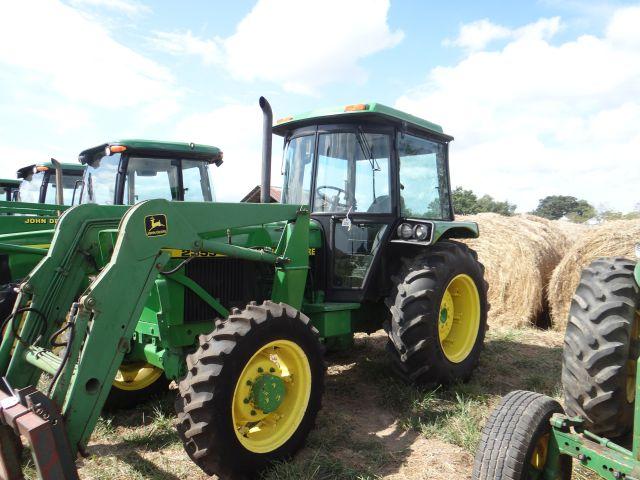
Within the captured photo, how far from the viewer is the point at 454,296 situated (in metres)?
4.90

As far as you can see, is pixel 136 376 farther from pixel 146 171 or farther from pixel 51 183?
pixel 51 183

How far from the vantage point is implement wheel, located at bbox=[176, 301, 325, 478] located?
2.78 m

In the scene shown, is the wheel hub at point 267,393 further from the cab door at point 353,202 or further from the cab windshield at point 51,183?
the cab windshield at point 51,183

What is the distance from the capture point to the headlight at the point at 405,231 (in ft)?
14.4

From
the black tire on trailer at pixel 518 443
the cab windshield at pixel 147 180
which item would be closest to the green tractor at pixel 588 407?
the black tire on trailer at pixel 518 443

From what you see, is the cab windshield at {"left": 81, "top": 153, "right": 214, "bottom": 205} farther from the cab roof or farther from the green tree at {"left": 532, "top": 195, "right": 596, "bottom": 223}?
the green tree at {"left": 532, "top": 195, "right": 596, "bottom": 223}

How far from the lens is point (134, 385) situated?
13.4ft

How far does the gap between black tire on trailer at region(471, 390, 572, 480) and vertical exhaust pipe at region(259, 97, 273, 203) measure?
2.45 meters

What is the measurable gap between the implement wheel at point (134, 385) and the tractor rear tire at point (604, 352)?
3.05 m

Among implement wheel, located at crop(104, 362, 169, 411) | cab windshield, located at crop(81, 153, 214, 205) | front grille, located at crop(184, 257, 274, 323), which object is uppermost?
cab windshield, located at crop(81, 153, 214, 205)

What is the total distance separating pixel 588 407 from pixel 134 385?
3.27 meters

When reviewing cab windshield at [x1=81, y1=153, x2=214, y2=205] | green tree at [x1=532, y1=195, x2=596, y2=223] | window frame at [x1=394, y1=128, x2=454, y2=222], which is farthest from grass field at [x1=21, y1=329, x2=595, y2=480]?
green tree at [x1=532, y1=195, x2=596, y2=223]

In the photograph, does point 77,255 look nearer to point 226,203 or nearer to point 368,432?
point 226,203

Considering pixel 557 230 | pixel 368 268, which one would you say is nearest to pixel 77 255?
pixel 368 268
